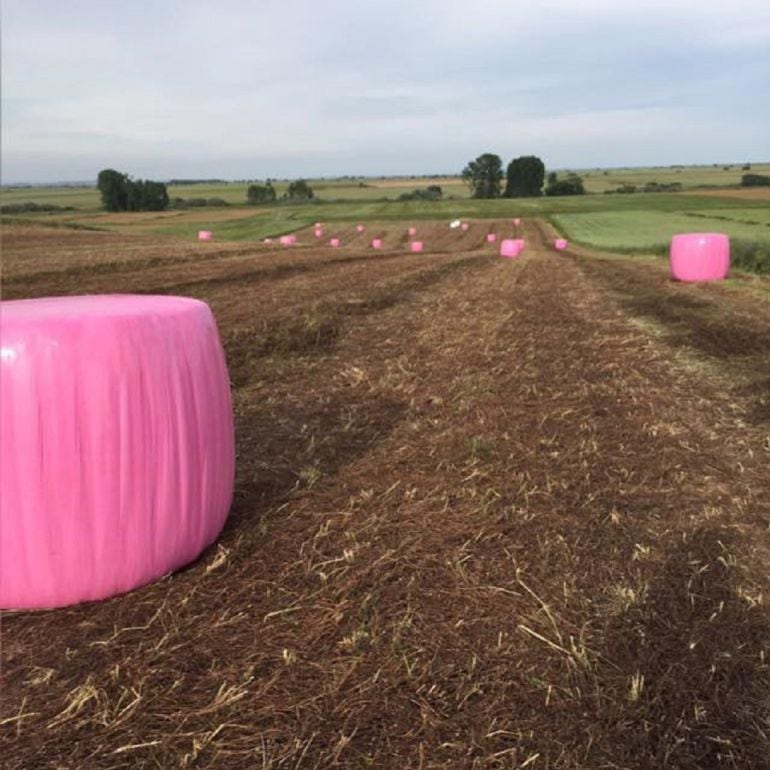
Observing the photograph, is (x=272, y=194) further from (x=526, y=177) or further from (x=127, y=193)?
(x=526, y=177)

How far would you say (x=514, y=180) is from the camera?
126 m

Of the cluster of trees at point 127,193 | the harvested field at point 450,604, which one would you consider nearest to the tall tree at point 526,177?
the cluster of trees at point 127,193

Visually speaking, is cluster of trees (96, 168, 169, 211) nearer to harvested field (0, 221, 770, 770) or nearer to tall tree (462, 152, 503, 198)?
tall tree (462, 152, 503, 198)

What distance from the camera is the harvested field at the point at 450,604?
→ 95.3 inches

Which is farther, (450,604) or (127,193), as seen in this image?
(127,193)

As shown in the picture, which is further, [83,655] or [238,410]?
[238,410]

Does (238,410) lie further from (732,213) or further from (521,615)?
(732,213)

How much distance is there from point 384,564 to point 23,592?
164 cm

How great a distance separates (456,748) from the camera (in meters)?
2.36

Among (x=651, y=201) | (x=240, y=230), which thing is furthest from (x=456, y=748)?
(x=651, y=201)

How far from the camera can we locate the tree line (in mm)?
120750

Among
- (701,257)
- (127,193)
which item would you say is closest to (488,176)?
(127,193)

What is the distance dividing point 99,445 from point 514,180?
13125 centimetres

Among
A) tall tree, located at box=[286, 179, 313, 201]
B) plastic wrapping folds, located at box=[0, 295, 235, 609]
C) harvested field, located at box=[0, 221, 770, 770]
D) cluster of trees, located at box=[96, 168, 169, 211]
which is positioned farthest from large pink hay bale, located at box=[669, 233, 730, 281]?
tall tree, located at box=[286, 179, 313, 201]
